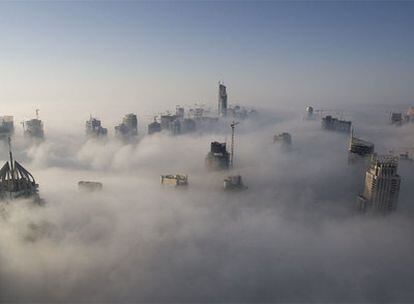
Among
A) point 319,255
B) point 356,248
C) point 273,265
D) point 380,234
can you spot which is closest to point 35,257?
point 273,265

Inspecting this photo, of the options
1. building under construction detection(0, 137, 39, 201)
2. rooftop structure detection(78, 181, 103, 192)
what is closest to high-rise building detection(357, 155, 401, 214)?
rooftop structure detection(78, 181, 103, 192)

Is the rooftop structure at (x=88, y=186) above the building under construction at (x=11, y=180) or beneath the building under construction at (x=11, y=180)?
beneath

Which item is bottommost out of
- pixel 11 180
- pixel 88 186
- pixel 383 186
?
pixel 88 186

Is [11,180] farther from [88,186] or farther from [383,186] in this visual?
[383,186]

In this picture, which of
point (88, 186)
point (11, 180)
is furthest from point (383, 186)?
point (11, 180)

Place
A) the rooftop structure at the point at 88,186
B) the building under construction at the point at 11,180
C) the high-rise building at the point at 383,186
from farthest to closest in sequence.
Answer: the rooftop structure at the point at 88,186 < the high-rise building at the point at 383,186 < the building under construction at the point at 11,180

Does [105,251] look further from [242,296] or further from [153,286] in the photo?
[242,296]

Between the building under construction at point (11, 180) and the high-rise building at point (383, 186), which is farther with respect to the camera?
the high-rise building at point (383, 186)

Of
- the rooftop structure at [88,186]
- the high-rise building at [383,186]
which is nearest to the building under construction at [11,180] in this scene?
the rooftop structure at [88,186]

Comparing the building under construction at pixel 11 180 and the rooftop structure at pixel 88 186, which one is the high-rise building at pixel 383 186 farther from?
the building under construction at pixel 11 180
